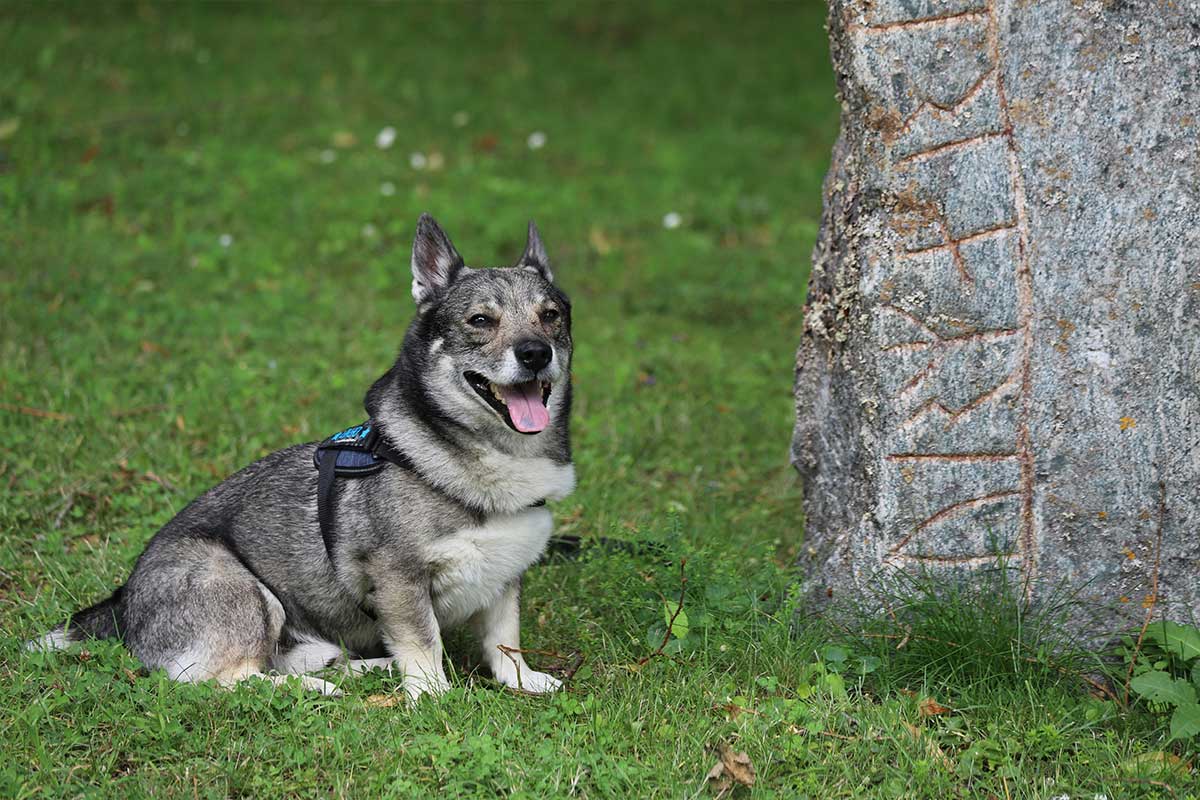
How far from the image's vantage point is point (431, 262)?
4.60 meters

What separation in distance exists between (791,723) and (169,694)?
2062 millimetres

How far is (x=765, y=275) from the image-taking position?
356 inches

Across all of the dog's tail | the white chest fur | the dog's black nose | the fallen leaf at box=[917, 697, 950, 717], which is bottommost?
the fallen leaf at box=[917, 697, 950, 717]

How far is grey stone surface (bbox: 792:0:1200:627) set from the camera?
4.05 meters

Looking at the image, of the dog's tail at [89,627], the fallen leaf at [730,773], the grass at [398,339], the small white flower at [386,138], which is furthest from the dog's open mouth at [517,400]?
the small white flower at [386,138]

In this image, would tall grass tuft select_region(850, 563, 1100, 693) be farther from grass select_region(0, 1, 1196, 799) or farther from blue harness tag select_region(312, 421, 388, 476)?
blue harness tag select_region(312, 421, 388, 476)

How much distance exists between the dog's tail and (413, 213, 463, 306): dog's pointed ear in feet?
5.18

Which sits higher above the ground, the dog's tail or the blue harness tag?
the blue harness tag

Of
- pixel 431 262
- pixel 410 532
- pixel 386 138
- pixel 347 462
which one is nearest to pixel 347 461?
pixel 347 462

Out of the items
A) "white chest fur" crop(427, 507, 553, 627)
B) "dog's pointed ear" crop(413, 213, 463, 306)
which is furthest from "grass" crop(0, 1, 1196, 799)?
"dog's pointed ear" crop(413, 213, 463, 306)

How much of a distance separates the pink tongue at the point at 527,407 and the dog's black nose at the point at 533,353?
0.33 ft

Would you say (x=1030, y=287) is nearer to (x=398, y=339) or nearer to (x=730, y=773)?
(x=730, y=773)

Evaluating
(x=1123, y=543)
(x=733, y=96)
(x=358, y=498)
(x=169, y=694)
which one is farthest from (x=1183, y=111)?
(x=733, y=96)

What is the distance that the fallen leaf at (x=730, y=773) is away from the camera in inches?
145
